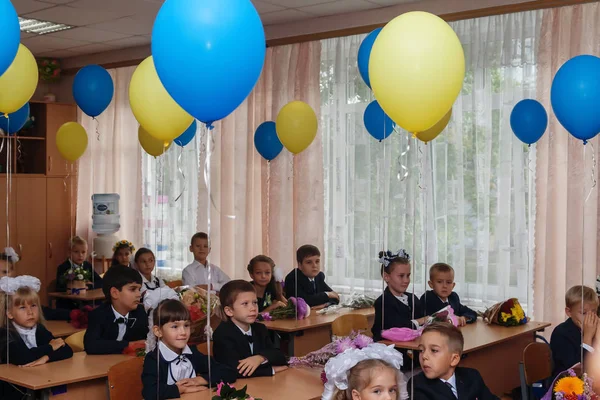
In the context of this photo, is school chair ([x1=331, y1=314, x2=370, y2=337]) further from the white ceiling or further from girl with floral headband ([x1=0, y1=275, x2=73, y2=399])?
the white ceiling

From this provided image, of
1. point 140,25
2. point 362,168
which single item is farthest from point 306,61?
point 140,25

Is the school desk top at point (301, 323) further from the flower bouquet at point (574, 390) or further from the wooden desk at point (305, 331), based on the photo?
the flower bouquet at point (574, 390)

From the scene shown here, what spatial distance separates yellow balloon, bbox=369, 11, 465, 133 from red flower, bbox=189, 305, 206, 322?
6.47 ft

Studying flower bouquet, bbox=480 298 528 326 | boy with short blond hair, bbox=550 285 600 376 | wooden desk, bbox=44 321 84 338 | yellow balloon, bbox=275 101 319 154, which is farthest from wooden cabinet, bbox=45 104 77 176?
boy with short blond hair, bbox=550 285 600 376

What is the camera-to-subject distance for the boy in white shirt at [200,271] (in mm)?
6489

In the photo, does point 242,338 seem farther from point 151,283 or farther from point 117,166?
point 117,166

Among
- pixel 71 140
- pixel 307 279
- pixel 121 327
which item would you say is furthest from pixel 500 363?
pixel 71 140

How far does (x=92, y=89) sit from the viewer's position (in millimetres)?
5777

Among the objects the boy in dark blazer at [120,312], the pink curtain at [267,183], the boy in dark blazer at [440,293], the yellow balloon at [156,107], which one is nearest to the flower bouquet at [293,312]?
the boy in dark blazer at [440,293]

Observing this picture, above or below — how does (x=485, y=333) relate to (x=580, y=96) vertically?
below

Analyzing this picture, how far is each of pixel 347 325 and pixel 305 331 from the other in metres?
0.45

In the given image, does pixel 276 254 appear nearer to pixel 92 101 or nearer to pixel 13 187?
pixel 92 101

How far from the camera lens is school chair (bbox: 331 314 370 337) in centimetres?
468

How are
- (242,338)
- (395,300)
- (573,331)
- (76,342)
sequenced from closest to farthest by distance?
(242,338) < (573,331) < (76,342) < (395,300)
